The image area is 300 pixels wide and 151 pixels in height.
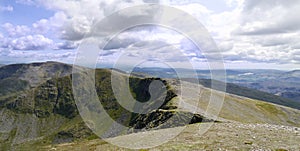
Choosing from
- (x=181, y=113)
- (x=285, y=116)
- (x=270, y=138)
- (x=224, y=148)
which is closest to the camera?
(x=224, y=148)

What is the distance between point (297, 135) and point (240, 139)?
9017mm

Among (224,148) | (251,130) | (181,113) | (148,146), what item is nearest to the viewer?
(224,148)

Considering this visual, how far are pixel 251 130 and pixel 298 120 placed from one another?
135227 mm

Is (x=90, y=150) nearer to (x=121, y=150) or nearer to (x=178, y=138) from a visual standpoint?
(x=121, y=150)

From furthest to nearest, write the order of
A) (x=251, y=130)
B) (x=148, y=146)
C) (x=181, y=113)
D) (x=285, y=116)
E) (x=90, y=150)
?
(x=285, y=116) → (x=181, y=113) → (x=90, y=150) → (x=251, y=130) → (x=148, y=146)

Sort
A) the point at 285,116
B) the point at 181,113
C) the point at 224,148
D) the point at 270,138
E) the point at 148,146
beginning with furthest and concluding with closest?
the point at 285,116 < the point at 181,113 < the point at 148,146 < the point at 270,138 < the point at 224,148

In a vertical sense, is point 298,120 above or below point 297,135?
below

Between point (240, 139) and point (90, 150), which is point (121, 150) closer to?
point (90, 150)

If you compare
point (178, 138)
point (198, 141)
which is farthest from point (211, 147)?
point (178, 138)

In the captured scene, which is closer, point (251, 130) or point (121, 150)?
point (121, 150)

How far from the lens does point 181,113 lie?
3007 inches

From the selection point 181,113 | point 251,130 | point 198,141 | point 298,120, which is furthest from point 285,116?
point 198,141

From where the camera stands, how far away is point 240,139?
36.4 m

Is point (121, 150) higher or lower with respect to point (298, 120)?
higher
